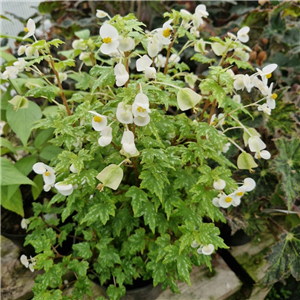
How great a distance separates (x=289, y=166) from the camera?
103 cm

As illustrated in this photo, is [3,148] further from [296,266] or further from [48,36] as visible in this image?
[296,266]

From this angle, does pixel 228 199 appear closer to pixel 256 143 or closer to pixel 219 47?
pixel 256 143

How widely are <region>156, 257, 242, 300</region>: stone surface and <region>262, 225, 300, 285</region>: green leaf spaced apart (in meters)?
0.20

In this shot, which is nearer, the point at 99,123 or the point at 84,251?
the point at 99,123

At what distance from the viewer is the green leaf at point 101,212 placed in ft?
2.33

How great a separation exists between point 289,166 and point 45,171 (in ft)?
2.96

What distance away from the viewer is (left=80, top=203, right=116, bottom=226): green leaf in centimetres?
71

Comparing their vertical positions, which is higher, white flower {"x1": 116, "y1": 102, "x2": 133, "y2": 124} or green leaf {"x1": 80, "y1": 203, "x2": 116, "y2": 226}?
white flower {"x1": 116, "y1": 102, "x2": 133, "y2": 124}

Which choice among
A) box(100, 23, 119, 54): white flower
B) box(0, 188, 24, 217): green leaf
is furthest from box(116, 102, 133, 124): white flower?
box(0, 188, 24, 217): green leaf

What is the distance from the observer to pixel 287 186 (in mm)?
972

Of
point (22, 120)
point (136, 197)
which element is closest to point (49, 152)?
point (22, 120)

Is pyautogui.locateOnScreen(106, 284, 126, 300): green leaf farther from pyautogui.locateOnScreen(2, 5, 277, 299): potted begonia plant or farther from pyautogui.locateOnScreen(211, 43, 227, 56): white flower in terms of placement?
pyautogui.locateOnScreen(211, 43, 227, 56): white flower

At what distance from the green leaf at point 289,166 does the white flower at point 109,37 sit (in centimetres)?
77

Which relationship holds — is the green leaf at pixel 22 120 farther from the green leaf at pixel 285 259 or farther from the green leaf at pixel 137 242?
the green leaf at pixel 285 259
